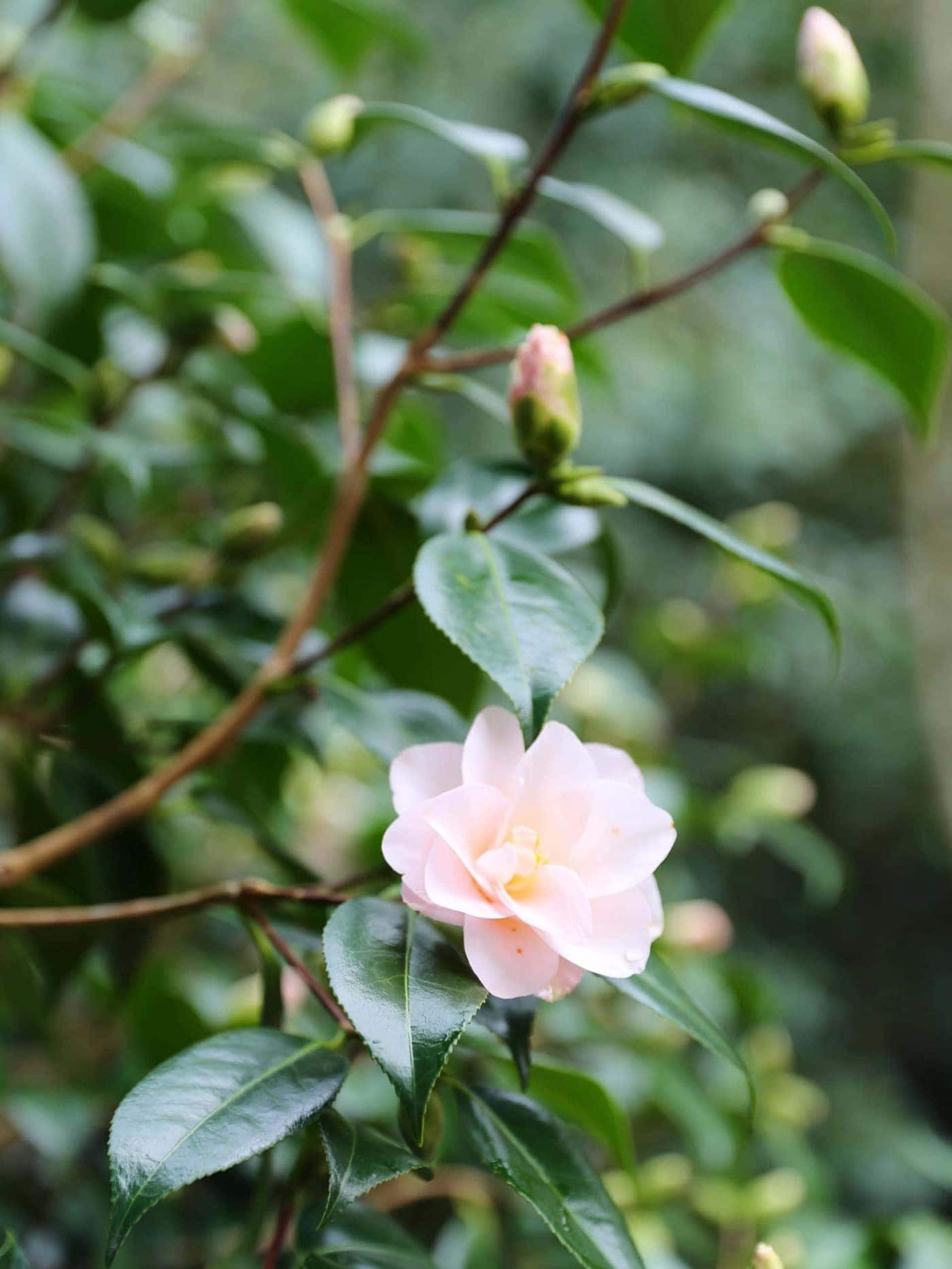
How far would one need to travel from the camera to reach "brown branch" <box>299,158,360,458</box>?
1.92 feet

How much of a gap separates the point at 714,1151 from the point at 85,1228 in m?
0.53

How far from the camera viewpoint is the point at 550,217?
3.03m

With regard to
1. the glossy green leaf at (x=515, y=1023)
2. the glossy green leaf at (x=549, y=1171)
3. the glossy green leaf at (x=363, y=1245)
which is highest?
the glossy green leaf at (x=515, y=1023)

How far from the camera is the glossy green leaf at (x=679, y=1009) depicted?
36cm

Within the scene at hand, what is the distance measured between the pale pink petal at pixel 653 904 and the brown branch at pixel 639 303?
26cm

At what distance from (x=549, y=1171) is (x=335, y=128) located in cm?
55

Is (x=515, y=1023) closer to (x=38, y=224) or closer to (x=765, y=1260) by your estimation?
(x=765, y=1260)

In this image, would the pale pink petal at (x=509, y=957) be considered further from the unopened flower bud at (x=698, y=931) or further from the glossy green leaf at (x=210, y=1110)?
the unopened flower bud at (x=698, y=931)

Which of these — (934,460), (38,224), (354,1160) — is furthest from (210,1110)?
(934,460)

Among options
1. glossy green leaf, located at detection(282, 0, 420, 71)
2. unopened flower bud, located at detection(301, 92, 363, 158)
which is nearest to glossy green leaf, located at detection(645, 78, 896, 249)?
unopened flower bud, located at detection(301, 92, 363, 158)

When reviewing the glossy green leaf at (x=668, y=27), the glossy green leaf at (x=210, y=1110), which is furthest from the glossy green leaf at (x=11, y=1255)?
the glossy green leaf at (x=668, y=27)

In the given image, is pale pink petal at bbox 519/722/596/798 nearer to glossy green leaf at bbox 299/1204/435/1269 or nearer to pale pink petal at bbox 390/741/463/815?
pale pink petal at bbox 390/741/463/815

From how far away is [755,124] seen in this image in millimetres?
463

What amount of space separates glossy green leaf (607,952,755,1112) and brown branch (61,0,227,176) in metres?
0.68
